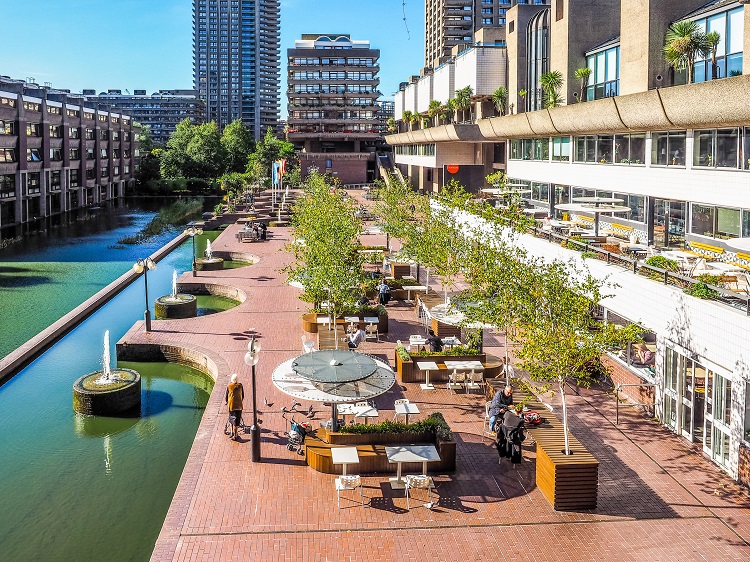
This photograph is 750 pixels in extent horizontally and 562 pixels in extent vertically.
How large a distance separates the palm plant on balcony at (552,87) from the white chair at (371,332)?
Result: 1717cm

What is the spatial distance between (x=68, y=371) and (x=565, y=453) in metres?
16.4

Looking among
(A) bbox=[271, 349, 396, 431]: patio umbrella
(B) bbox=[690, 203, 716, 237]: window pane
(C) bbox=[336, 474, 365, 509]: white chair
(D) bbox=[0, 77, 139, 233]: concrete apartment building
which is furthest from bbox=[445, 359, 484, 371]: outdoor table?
(D) bbox=[0, 77, 139, 233]: concrete apartment building

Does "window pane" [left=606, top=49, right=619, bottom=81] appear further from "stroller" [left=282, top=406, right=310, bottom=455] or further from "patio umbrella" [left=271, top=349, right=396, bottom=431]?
"stroller" [left=282, top=406, right=310, bottom=455]

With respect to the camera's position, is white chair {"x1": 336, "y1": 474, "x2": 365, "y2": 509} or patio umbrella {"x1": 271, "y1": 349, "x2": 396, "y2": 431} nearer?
white chair {"x1": 336, "y1": 474, "x2": 365, "y2": 509}

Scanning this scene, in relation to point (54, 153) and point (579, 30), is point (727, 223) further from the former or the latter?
point (54, 153)

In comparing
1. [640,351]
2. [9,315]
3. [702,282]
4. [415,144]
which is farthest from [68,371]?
[415,144]

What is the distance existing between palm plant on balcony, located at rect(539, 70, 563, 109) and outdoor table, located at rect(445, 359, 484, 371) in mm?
20130

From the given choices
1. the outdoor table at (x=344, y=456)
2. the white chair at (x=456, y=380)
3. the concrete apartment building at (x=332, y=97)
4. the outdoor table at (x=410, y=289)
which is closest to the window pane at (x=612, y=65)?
the outdoor table at (x=410, y=289)

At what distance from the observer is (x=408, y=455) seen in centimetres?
1473

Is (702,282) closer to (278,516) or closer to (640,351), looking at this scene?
(640,351)

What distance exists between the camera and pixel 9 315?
105ft

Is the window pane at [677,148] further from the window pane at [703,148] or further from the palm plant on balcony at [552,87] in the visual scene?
the palm plant on balcony at [552,87]

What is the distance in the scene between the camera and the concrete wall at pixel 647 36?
29.3 metres

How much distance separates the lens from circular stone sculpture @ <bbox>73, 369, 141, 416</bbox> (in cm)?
2008
